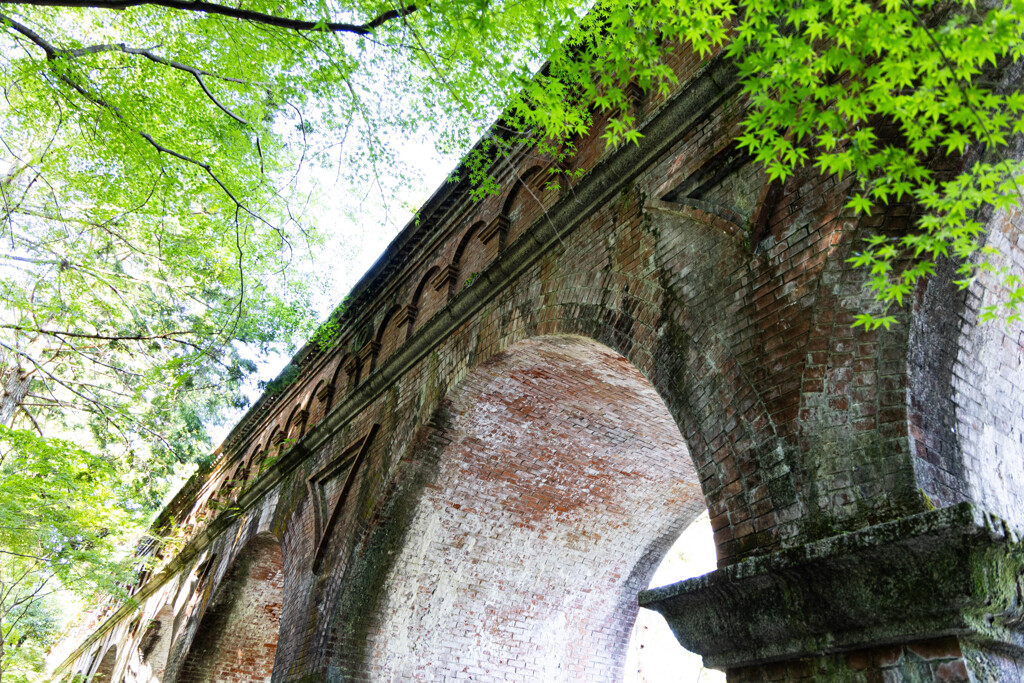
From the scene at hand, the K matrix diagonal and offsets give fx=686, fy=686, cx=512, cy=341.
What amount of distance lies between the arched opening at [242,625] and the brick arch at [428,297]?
17.2 feet

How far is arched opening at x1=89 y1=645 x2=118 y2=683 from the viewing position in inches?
773

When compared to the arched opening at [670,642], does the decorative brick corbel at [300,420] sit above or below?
above

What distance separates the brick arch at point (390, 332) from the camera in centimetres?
944

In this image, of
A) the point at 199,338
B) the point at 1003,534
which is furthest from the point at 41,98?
the point at 1003,534

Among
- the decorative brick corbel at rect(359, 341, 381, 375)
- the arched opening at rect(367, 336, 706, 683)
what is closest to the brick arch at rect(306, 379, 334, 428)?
the decorative brick corbel at rect(359, 341, 381, 375)

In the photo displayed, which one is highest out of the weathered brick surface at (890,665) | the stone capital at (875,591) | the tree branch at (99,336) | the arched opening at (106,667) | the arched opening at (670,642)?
the tree branch at (99,336)

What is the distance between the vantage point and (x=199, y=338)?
11.4 metres

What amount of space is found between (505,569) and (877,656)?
587cm

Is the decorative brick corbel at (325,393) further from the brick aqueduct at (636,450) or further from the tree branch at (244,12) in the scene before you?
the tree branch at (244,12)

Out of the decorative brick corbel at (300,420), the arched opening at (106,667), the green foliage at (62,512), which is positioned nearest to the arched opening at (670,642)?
the decorative brick corbel at (300,420)

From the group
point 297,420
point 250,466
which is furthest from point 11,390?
point 297,420

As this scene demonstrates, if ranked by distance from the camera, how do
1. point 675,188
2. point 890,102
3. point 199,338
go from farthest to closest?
1. point 199,338
2. point 675,188
3. point 890,102

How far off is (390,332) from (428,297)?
48.4 inches

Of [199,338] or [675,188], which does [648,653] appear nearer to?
[199,338]
